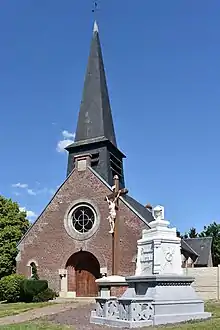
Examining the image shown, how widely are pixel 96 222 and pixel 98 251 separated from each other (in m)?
1.95

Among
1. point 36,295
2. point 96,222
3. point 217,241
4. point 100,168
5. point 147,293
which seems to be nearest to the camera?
point 147,293

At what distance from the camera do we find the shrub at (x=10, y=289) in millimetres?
30438

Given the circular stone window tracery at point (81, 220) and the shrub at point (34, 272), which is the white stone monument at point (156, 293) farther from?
the shrub at point (34, 272)

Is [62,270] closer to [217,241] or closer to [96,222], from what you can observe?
[96,222]

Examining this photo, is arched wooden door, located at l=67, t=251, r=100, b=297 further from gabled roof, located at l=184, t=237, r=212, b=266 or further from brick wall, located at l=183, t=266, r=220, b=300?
gabled roof, located at l=184, t=237, r=212, b=266

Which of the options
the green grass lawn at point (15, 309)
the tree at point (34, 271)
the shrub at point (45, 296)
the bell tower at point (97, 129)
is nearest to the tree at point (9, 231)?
the tree at point (34, 271)

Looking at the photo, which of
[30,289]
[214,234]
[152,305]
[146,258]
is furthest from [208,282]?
[214,234]

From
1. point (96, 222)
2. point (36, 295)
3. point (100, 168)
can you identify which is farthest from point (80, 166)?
point (36, 295)

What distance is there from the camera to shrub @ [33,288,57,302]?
29.3m

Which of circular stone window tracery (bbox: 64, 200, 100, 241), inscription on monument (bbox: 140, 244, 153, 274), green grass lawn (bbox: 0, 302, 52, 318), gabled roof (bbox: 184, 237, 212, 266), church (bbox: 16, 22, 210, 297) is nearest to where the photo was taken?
inscription on monument (bbox: 140, 244, 153, 274)

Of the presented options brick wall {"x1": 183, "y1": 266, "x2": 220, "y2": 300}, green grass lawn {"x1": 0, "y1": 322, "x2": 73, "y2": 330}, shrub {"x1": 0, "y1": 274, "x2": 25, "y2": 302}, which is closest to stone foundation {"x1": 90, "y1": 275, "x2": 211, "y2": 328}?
green grass lawn {"x1": 0, "y1": 322, "x2": 73, "y2": 330}

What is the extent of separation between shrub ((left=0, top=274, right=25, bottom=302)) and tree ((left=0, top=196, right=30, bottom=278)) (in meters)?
4.02

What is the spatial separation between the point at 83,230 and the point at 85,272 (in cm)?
296

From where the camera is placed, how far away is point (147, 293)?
1373 cm
